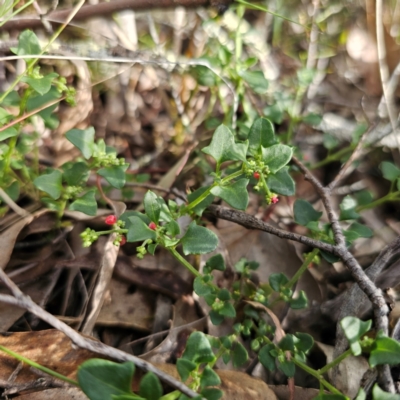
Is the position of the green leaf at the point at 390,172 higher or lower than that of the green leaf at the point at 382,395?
higher

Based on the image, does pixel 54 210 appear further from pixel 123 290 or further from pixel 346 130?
pixel 346 130

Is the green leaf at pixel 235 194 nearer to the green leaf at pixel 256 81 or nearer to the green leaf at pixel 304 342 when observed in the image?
the green leaf at pixel 304 342

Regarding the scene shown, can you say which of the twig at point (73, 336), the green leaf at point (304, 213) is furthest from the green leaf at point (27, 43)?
the green leaf at point (304, 213)

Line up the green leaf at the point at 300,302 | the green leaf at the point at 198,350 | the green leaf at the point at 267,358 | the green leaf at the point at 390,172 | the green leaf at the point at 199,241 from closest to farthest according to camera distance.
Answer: the green leaf at the point at 198,350
the green leaf at the point at 199,241
the green leaf at the point at 267,358
the green leaf at the point at 300,302
the green leaf at the point at 390,172

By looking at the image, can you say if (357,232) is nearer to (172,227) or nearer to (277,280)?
(277,280)

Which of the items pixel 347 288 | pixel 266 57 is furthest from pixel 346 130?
pixel 347 288

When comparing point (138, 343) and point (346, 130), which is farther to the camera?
point (346, 130)

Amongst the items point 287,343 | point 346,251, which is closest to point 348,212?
point 346,251
